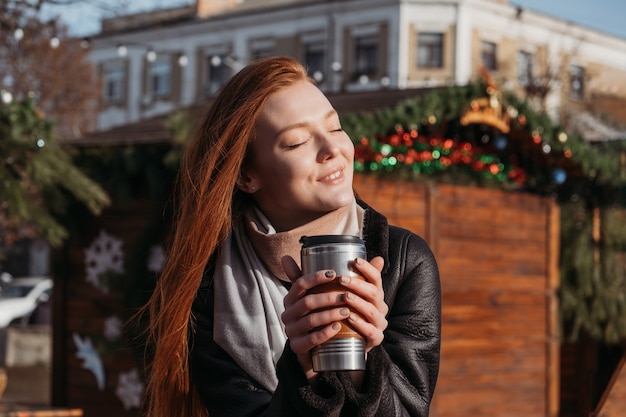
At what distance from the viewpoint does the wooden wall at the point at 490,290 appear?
341 inches

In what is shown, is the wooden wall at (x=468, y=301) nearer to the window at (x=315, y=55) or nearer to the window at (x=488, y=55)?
the window at (x=315, y=55)

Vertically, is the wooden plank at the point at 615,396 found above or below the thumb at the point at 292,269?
below

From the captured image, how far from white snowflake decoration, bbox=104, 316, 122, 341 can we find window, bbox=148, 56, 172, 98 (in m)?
37.4

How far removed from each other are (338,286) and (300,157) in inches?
20.7

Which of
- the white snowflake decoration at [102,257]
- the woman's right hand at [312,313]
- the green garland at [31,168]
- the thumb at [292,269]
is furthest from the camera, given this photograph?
the white snowflake decoration at [102,257]

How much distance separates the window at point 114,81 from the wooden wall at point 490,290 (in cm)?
3848

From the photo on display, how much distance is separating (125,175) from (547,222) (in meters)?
3.84

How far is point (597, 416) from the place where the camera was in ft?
12.0

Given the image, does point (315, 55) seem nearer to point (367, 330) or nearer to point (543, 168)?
point (543, 168)

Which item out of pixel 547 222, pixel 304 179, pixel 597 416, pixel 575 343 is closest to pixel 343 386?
pixel 304 179

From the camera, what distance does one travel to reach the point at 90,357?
347 inches

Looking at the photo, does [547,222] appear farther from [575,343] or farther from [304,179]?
[304,179]

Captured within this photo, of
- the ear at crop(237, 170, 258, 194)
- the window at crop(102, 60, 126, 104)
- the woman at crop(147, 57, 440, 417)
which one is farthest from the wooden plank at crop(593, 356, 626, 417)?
the window at crop(102, 60, 126, 104)

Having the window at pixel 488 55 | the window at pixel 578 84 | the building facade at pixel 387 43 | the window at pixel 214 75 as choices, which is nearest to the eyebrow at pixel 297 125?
the building facade at pixel 387 43
